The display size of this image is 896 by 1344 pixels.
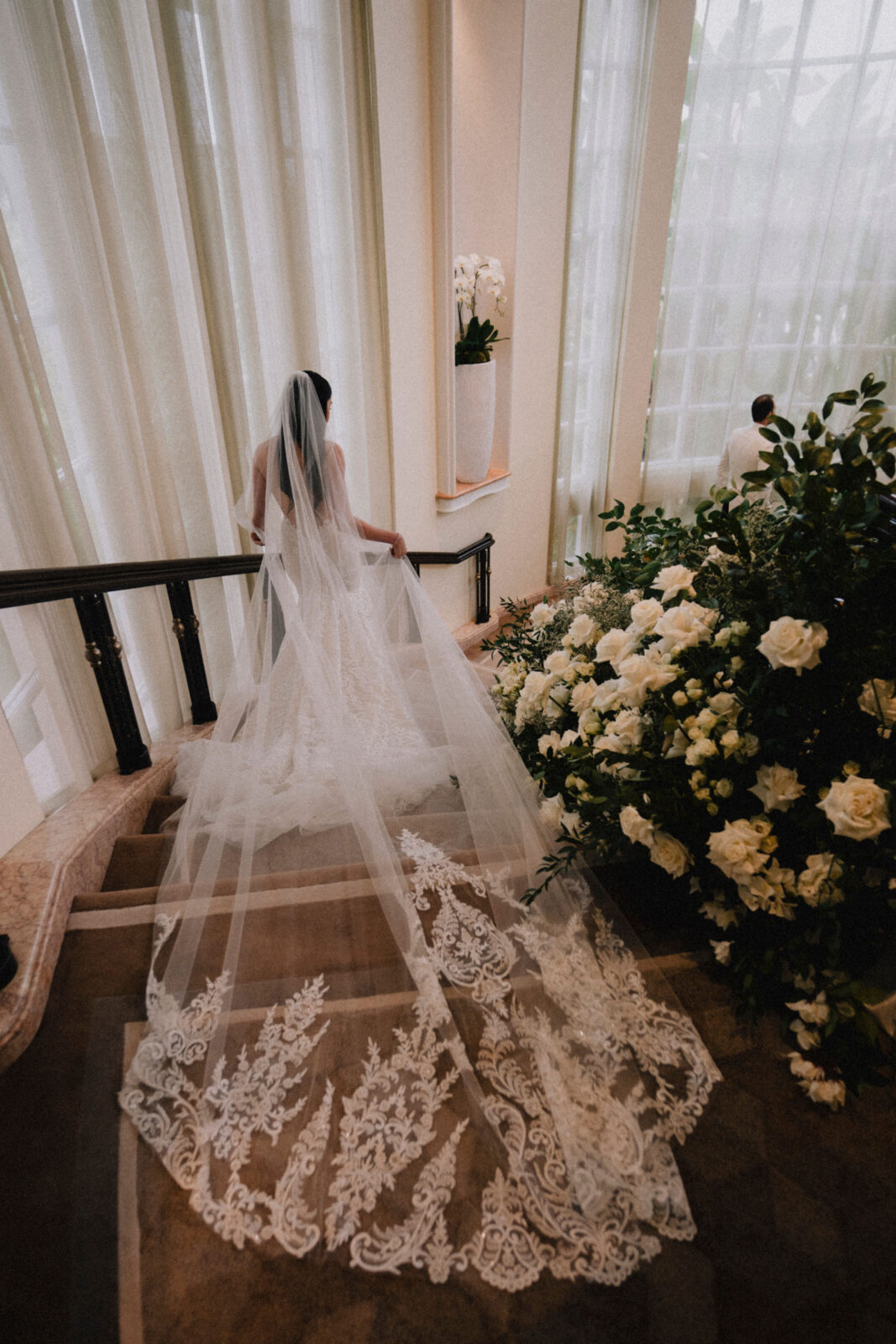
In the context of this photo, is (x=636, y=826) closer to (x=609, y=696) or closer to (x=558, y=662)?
(x=609, y=696)

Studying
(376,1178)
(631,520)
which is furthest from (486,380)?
(376,1178)

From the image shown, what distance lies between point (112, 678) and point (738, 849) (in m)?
1.93

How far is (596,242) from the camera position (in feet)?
14.5

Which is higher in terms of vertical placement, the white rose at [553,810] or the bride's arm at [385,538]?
the bride's arm at [385,538]

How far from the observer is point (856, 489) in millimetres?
1102

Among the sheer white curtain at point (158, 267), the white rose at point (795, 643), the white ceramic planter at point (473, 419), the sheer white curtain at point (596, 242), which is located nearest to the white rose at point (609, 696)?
the white rose at point (795, 643)

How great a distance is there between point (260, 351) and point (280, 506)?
672 mm

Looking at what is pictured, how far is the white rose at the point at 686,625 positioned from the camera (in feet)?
4.13

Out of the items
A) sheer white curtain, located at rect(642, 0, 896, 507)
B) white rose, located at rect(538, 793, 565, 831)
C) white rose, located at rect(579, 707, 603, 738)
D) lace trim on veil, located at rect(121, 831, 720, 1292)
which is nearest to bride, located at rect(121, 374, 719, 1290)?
lace trim on veil, located at rect(121, 831, 720, 1292)

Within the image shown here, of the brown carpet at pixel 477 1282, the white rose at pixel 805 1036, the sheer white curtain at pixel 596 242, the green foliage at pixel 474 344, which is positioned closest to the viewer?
the brown carpet at pixel 477 1282

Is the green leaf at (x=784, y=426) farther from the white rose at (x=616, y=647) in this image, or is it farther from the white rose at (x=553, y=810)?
the white rose at (x=553, y=810)

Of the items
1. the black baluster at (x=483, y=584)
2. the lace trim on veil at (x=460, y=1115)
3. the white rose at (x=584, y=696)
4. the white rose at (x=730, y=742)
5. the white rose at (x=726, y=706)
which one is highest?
the white rose at (x=726, y=706)

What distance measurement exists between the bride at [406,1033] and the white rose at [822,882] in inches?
13.1

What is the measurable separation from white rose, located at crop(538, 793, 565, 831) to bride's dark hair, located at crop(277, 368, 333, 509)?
1474 millimetres
